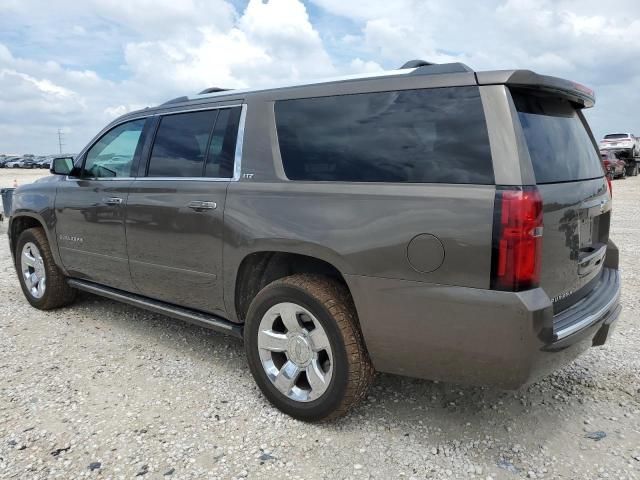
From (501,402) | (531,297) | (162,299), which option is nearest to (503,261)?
(531,297)

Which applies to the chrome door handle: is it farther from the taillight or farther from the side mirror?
the side mirror

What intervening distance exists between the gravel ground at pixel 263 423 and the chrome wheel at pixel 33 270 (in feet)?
3.10

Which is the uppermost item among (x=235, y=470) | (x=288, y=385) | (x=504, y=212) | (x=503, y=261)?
(x=504, y=212)

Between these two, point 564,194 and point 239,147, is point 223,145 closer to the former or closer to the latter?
point 239,147

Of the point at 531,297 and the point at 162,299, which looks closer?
the point at 531,297

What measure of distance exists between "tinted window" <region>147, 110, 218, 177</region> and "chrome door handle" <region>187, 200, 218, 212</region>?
22 cm

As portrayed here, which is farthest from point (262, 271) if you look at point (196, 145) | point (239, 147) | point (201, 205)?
point (196, 145)

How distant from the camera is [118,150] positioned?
4.18m

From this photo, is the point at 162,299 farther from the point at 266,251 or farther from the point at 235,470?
the point at 235,470

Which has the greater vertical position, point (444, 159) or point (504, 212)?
point (444, 159)

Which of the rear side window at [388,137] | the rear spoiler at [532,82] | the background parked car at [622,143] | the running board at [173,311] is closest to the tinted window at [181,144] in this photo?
the rear side window at [388,137]

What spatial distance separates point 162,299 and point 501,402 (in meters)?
2.37

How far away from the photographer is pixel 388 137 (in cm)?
259

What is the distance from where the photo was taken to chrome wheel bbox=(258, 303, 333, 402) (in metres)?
2.80
